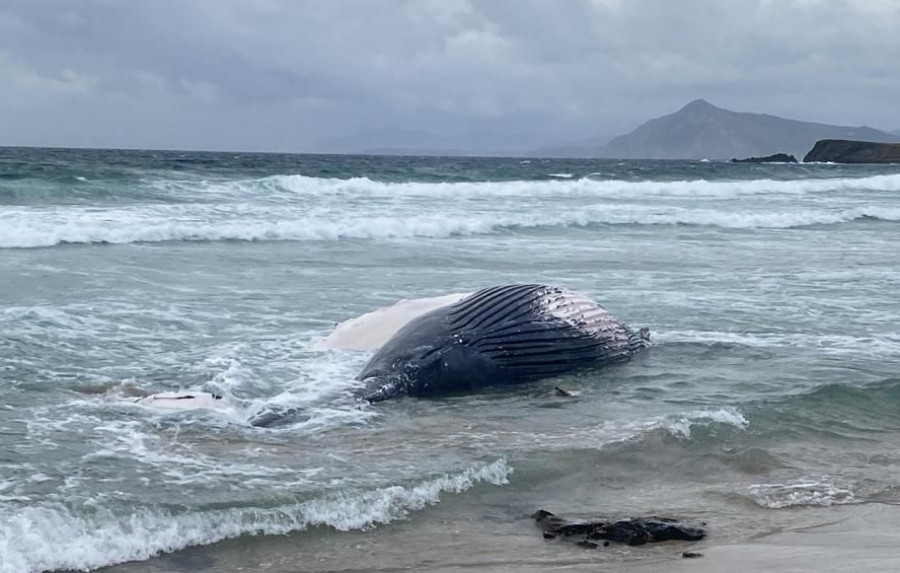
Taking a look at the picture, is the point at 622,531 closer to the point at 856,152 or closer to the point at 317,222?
the point at 317,222

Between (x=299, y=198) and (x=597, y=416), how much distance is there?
27371mm

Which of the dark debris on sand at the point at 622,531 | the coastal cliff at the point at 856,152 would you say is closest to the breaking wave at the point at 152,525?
the dark debris on sand at the point at 622,531

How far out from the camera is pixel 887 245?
22469mm

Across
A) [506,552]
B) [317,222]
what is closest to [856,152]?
[317,222]

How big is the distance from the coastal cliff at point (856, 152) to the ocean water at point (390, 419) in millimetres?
89926

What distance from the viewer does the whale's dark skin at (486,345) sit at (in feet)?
26.8

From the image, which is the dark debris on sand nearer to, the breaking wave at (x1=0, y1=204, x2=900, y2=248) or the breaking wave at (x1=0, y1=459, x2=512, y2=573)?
the breaking wave at (x1=0, y1=459, x2=512, y2=573)

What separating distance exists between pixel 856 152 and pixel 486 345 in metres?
105

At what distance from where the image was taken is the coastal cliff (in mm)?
101500

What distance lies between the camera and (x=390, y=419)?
7.62 meters

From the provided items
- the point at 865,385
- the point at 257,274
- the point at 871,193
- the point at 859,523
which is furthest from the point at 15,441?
the point at 871,193

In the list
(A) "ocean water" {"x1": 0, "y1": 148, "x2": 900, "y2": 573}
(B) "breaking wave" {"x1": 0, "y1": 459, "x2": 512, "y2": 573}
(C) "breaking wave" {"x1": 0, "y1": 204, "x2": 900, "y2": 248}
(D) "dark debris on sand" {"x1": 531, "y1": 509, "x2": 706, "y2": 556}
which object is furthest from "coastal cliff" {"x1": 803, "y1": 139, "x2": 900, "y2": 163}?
(B) "breaking wave" {"x1": 0, "y1": 459, "x2": 512, "y2": 573}

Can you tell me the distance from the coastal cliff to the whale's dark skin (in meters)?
100.0

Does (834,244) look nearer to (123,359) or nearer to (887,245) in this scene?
(887,245)
